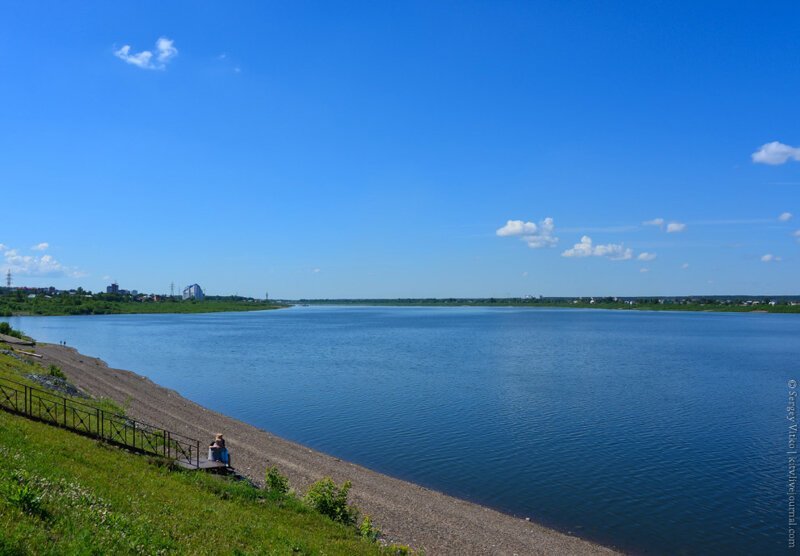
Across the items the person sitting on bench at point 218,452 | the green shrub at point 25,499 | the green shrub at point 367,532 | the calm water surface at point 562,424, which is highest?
the green shrub at point 25,499

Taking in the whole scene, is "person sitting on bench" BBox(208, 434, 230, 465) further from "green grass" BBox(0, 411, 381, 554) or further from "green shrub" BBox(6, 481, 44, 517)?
"green shrub" BBox(6, 481, 44, 517)

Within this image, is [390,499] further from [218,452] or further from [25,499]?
[25,499]

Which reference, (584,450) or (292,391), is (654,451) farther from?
(292,391)

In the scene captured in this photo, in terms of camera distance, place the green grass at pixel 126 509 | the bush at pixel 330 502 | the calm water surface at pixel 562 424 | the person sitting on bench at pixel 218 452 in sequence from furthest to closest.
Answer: the calm water surface at pixel 562 424 → the person sitting on bench at pixel 218 452 → the bush at pixel 330 502 → the green grass at pixel 126 509

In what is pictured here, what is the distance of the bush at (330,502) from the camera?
19.9 metres

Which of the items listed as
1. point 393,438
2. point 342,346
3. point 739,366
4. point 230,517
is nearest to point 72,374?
point 393,438

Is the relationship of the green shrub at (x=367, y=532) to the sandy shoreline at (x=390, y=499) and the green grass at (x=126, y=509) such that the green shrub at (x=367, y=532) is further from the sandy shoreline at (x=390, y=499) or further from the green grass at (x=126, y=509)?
the sandy shoreline at (x=390, y=499)

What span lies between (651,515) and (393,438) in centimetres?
1774

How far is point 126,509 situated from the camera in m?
14.2

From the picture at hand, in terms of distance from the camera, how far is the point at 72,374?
49031 mm

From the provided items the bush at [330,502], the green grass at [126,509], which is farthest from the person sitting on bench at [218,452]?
the bush at [330,502]

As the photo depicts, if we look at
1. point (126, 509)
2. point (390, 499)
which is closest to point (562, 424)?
point (390, 499)

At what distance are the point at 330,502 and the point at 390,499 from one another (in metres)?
6.67

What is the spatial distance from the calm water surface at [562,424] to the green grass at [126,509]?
1289cm
